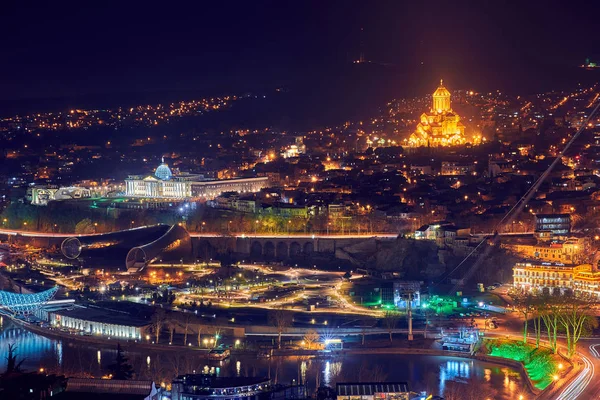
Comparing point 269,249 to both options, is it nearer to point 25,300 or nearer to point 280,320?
point 25,300

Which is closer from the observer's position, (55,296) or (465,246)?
(55,296)

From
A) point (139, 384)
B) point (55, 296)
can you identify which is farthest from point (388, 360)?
point (55, 296)

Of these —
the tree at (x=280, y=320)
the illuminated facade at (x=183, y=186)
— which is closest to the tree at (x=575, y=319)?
the tree at (x=280, y=320)

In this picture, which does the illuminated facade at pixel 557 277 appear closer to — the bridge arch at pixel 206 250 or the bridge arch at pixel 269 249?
the bridge arch at pixel 269 249

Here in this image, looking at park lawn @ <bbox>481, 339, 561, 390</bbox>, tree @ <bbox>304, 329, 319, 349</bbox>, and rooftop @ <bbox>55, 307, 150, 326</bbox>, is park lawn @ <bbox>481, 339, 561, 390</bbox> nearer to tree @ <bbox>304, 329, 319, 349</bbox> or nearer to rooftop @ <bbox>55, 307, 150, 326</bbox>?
tree @ <bbox>304, 329, 319, 349</bbox>

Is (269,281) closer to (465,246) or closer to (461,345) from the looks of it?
(465,246)

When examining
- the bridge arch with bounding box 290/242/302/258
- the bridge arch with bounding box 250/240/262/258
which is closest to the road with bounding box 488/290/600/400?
the bridge arch with bounding box 290/242/302/258
